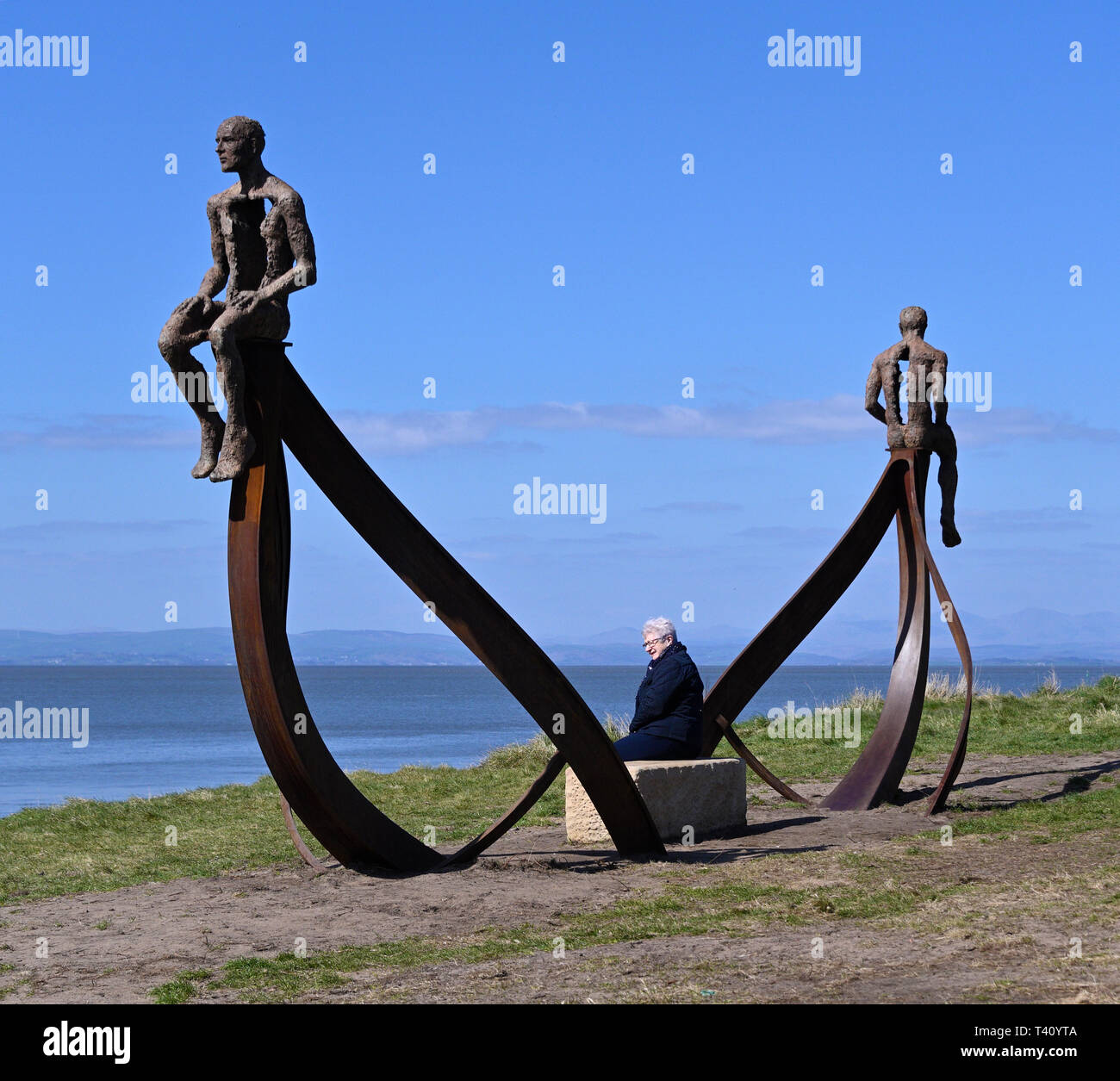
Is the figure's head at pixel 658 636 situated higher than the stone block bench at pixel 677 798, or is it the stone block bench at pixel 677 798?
the figure's head at pixel 658 636

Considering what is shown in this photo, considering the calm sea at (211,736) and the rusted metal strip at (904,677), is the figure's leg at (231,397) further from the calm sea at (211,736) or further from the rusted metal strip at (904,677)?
the calm sea at (211,736)

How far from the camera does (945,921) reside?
20.8 feet

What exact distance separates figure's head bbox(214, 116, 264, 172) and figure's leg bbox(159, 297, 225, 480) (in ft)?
2.78

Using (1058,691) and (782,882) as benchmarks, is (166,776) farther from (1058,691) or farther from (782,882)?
(782,882)

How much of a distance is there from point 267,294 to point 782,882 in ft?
14.8

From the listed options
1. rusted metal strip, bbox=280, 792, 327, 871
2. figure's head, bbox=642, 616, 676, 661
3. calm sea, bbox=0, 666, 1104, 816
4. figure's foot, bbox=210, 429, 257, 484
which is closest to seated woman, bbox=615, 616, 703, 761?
figure's head, bbox=642, 616, 676, 661

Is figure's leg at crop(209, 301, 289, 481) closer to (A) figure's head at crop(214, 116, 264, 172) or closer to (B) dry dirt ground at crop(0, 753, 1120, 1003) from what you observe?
(A) figure's head at crop(214, 116, 264, 172)

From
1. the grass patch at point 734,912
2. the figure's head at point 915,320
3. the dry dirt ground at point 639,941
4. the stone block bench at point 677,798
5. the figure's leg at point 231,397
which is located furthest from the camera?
the figure's head at point 915,320

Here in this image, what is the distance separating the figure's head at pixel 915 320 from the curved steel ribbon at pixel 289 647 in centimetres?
490

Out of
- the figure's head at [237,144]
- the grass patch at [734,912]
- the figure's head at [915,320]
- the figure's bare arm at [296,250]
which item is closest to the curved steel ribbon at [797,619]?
the figure's head at [915,320]

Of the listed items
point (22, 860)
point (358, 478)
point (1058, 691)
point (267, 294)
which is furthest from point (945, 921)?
point (1058, 691)

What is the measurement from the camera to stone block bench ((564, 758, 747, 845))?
982cm

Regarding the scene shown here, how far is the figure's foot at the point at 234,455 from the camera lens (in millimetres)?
7797

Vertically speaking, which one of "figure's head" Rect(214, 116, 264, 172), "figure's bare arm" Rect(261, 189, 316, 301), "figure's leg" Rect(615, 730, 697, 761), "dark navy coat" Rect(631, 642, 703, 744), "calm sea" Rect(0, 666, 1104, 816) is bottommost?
"calm sea" Rect(0, 666, 1104, 816)
